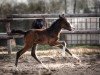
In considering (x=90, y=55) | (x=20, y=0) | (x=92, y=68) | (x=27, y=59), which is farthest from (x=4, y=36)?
(x=20, y=0)

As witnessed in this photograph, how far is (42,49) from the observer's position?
12586 millimetres

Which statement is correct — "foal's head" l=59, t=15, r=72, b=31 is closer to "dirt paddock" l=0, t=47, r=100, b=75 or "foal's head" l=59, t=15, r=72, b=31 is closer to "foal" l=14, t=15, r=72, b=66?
"foal" l=14, t=15, r=72, b=66

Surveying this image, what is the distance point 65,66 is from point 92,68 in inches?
35.5

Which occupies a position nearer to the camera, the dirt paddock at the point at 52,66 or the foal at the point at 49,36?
the dirt paddock at the point at 52,66

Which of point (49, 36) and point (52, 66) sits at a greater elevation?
point (49, 36)

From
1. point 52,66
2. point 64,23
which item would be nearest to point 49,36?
point 64,23

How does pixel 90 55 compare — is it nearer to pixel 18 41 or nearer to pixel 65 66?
pixel 65 66

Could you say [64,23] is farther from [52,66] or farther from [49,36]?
[52,66]

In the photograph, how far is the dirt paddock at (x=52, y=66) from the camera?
26.3ft

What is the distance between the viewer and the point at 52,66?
9.06m

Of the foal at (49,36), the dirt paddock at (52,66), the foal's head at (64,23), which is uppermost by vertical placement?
the foal's head at (64,23)

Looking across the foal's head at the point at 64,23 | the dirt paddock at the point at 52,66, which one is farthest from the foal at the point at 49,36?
the dirt paddock at the point at 52,66

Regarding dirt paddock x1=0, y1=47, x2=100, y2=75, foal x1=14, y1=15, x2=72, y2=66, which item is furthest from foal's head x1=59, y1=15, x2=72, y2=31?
dirt paddock x1=0, y1=47, x2=100, y2=75

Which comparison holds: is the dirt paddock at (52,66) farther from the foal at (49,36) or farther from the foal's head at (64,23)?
the foal's head at (64,23)
